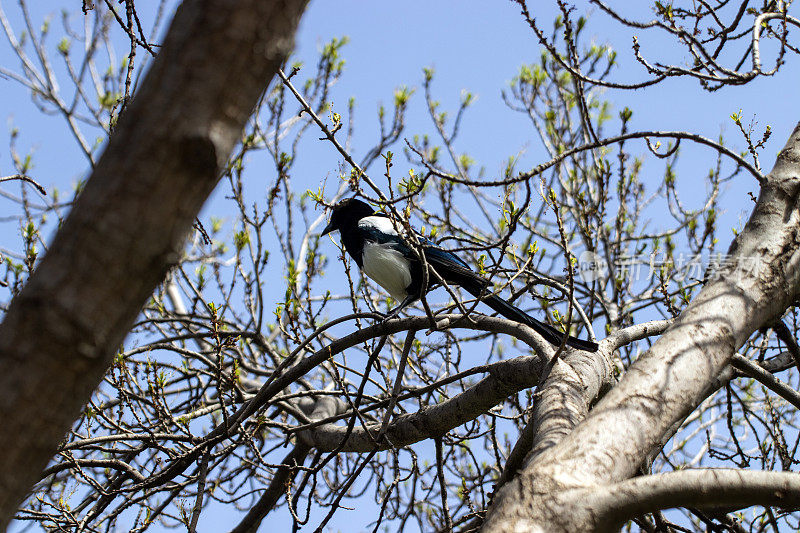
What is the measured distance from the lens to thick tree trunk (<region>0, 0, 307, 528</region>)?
95 centimetres

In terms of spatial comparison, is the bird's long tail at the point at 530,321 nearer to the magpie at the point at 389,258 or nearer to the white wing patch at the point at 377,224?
the magpie at the point at 389,258

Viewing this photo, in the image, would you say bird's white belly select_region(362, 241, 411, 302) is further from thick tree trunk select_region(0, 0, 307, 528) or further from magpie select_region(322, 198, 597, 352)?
thick tree trunk select_region(0, 0, 307, 528)

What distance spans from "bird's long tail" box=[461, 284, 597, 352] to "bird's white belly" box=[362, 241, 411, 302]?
507 mm

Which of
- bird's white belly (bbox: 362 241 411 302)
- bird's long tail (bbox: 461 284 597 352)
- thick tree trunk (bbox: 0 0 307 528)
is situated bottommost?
thick tree trunk (bbox: 0 0 307 528)

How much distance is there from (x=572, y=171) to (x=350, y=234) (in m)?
2.32

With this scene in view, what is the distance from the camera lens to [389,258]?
486cm

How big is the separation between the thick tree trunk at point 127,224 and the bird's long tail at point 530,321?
1941 millimetres

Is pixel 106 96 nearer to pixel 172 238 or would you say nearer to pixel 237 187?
pixel 237 187

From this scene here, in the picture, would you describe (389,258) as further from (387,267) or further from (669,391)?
(669,391)

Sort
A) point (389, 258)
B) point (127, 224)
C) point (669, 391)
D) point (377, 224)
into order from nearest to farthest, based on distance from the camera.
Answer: point (127, 224)
point (669, 391)
point (389, 258)
point (377, 224)

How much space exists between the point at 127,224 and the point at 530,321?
288 cm

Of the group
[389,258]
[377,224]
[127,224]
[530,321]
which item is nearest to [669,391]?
[127,224]

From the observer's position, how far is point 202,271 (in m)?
5.25

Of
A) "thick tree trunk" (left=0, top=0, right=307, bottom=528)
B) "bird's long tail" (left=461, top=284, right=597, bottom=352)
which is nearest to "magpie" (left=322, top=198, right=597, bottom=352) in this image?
"bird's long tail" (left=461, top=284, right=597, bottom=352)
